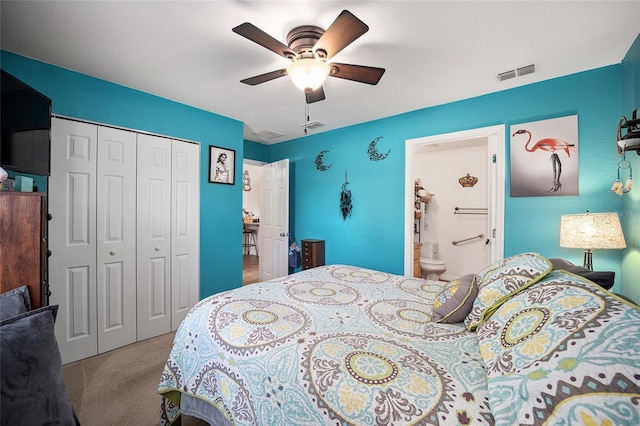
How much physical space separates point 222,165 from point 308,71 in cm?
211

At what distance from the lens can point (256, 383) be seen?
3.47ft

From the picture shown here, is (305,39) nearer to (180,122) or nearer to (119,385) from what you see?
(180,122)

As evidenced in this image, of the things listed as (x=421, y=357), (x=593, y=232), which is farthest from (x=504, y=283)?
(x=593, y=232)

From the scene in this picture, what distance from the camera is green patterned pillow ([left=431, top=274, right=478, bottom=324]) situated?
134cm

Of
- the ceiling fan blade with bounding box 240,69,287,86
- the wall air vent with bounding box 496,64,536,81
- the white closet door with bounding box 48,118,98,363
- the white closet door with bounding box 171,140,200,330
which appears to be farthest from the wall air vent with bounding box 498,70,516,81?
the white closet door with bounding box 48,118,98,363

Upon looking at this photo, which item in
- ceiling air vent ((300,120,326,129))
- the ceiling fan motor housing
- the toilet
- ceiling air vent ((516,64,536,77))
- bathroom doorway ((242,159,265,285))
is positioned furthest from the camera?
bathroom doorway ((242,159,265,285))

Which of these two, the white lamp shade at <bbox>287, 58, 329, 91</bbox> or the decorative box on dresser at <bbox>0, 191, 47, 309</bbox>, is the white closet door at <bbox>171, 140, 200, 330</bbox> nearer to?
the decorative box on dresser at <bbox>0, 191, 47, 309</bbox>

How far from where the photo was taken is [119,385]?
199cm

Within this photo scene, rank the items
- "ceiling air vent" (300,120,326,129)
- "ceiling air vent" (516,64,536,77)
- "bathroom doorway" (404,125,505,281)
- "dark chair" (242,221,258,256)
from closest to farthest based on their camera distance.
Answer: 1. "ceiling air vent" (516,64,536,77)
2. "ceiling air vent" (300,120,326,129)
3. "bathroom doorway" (404,125,505,281)
4. "dark chair" (242,221,258,256)

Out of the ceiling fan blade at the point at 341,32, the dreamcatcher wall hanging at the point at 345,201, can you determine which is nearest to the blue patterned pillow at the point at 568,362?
the ceiling fan blade at the point at 341,32

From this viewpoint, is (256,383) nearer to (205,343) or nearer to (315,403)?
(315,403)

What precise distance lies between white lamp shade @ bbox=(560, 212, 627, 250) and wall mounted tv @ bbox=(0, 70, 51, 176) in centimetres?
358

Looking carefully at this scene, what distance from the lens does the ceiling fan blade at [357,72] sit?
1761mm

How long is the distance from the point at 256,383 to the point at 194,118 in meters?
2.98
